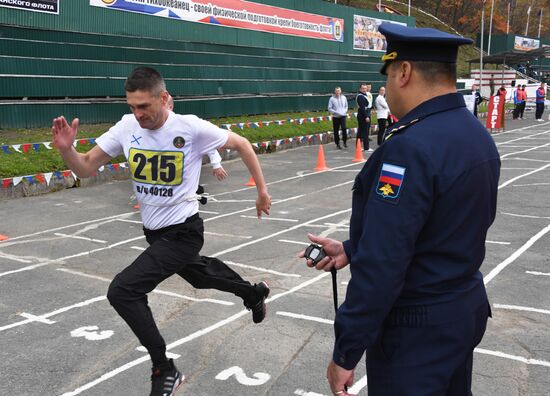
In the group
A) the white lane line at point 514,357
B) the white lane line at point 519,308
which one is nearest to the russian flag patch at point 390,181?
the white lane line at point 514,357

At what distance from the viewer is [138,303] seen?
378 cm

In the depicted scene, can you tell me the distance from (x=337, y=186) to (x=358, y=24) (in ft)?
84.5

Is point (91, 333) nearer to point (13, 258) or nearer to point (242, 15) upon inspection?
point (13, 258)

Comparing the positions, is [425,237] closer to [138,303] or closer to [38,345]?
[138,303]

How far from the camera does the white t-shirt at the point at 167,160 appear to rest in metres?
4.00

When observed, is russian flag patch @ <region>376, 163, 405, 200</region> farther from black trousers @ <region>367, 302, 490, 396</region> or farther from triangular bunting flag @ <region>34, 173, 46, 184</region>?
triangular bunting flag @ <region>34, 173, 46, 184</region>

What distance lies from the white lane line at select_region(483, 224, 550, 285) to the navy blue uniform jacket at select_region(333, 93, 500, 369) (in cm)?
435

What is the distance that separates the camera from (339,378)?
2158 millimetres

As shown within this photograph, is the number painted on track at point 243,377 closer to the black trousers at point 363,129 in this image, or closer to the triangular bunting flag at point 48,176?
the triangular bunting flag at point 48,176

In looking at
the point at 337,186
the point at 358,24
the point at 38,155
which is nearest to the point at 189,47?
the point at 38,155

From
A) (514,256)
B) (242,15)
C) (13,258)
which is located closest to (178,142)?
(13,258)

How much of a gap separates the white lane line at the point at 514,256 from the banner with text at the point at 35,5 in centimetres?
1523

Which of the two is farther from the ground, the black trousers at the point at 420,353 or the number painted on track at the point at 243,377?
the black trousers at the point at 420,353

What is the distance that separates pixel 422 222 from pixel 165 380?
7.98 feet
